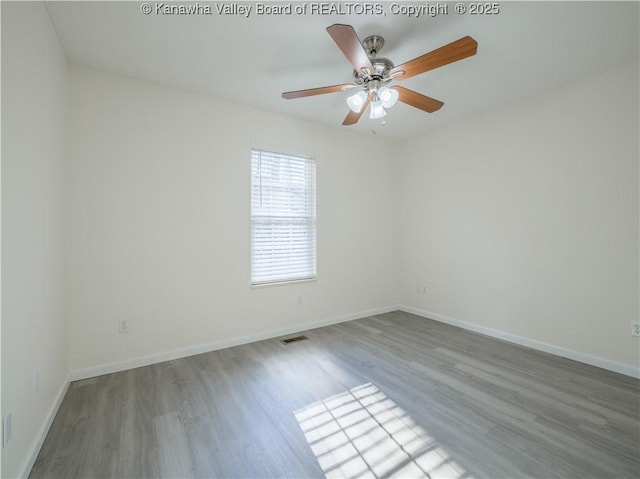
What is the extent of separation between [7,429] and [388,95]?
2.82 m

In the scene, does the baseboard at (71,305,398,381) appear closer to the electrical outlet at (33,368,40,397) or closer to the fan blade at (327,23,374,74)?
the electrical outlet at (33,368,40,397)

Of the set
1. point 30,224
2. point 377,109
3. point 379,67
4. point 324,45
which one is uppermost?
point 324,45

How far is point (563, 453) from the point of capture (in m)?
1.58

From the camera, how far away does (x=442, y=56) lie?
171 cm

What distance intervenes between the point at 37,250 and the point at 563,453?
3232 millimetres

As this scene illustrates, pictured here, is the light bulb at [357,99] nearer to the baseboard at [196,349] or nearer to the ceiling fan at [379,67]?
the ceiling fan at [379,67]

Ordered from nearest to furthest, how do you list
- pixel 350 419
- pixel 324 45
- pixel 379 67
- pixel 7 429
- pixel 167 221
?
pixel 7 429, pixel 350 419, pixel 379 67, pixel 324 45, pixel 167 221

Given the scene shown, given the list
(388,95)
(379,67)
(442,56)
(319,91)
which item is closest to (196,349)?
(319,91)

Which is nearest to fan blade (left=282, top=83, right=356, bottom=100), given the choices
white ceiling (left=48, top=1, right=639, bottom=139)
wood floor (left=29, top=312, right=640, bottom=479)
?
white ceiling (left=48, top=1, right=639, bottom=139)

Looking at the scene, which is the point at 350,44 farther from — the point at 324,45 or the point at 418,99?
the point at 418,99

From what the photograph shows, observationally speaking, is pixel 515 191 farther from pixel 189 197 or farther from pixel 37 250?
Result: pixel 37 250

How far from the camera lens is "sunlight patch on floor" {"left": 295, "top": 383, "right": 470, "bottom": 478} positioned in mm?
1486

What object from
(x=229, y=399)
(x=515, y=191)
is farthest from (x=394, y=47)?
(x=229, y=399)

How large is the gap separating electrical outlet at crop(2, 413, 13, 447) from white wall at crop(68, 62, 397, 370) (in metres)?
1.26
